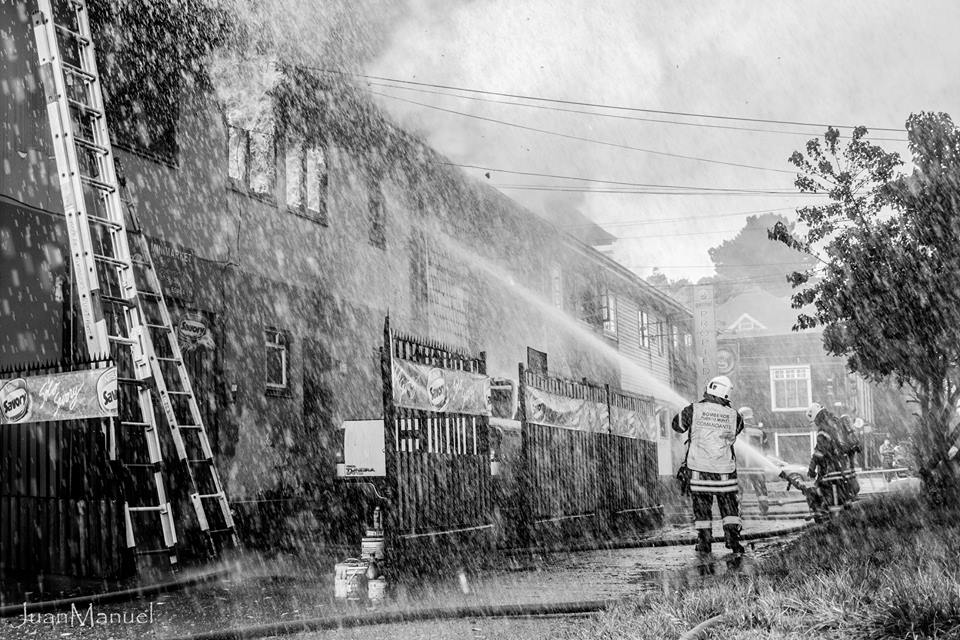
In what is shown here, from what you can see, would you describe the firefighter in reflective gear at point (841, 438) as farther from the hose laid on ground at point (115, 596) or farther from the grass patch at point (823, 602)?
the hose laid on ground at point (115, 596)

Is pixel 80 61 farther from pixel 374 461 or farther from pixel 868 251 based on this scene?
pixel 868 251

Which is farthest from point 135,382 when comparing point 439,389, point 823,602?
point 823,602

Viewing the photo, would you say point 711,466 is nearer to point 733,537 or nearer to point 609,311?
point 733,537

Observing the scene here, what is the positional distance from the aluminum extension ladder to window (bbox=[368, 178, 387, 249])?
22.6 ft

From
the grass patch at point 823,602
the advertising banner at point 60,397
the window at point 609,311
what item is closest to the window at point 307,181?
the advertising banner at point 60,397

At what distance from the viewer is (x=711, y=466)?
9164 millimetres

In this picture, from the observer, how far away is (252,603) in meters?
7.04

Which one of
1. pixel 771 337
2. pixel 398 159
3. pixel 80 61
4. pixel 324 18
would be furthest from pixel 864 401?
pixel 80 61

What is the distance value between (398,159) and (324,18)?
15.6ft

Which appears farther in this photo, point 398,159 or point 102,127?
point 398,159

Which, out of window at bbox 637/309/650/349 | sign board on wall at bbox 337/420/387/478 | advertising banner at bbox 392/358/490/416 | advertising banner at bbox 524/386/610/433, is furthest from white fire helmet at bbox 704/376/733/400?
window at bbox 637/309/650/349

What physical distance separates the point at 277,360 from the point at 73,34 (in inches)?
218

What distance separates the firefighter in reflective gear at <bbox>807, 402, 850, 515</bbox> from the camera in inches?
530

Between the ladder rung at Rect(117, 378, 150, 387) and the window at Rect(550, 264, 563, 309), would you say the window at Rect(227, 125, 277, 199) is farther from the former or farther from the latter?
the window at Rect(550, 264, 563, 309)
